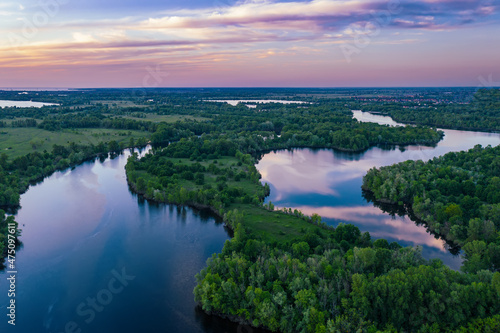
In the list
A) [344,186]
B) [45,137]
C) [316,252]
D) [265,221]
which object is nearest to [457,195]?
[344,186]

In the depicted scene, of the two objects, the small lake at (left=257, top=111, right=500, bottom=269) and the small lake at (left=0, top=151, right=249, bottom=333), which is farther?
the small lake at (left=257, top=111, right=500, bottom=269)

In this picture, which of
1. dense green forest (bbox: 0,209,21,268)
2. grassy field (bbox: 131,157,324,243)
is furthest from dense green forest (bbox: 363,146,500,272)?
dense green forest (bbox: 0,209,21,268)

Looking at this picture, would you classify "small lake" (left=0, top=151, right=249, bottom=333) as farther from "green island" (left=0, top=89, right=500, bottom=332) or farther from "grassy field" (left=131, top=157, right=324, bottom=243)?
"grassy field" (left=131, top=157, right=324, bottom=243)

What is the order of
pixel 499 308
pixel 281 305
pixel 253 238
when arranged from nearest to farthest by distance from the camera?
pixel 499 308, pixel 281 305, pixel 253 238

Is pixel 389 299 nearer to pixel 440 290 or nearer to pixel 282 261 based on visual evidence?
pixel 440 290

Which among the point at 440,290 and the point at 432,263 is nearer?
the point at 440,290

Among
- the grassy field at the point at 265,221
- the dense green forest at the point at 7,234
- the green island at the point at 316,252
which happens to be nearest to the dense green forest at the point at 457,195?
the green island at the point at 316,252

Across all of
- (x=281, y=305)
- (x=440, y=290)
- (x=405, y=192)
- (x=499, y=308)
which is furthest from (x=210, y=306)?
(x=405, y=192)

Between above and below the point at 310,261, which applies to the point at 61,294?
below
